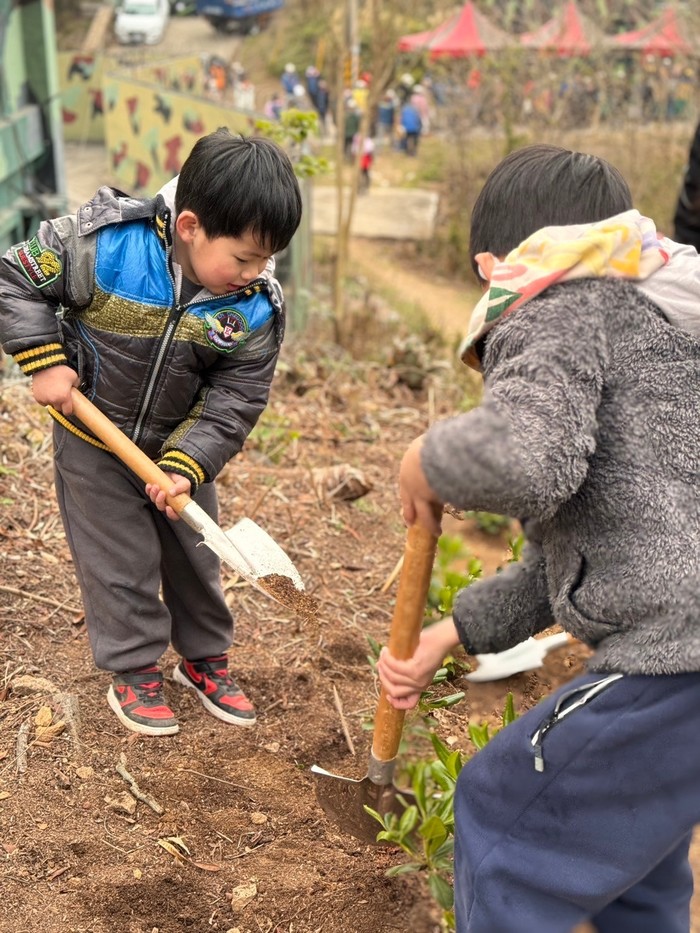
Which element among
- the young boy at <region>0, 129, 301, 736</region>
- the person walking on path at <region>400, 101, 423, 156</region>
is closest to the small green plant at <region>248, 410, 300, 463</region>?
the young boy at <region>0, 129, 301, 736</region>

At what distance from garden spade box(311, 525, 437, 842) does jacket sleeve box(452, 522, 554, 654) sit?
89mm

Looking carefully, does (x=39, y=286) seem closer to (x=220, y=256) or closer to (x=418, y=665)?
(x=220, y=256)

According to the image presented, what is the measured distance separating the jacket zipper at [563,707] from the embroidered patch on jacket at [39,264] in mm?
1563

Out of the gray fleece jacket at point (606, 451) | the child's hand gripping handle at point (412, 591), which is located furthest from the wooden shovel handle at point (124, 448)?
the gray fleece jacket at point (606, 451)

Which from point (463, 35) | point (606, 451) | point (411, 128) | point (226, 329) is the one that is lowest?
point (411, 128)

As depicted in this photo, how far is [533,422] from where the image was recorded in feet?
4.87

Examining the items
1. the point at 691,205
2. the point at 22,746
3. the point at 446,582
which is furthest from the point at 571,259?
the point at 691,205

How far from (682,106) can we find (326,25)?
303 inches

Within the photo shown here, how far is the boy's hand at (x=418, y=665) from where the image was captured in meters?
1.96

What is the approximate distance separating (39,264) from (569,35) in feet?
48.6

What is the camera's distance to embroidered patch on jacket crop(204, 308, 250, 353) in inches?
102

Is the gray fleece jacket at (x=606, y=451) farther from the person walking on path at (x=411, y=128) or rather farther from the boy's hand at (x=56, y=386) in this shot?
the person walking on path at (x=411, y=128)

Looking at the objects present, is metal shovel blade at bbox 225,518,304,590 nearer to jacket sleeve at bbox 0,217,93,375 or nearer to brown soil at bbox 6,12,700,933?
brown soil at bbox 6,12,700,933

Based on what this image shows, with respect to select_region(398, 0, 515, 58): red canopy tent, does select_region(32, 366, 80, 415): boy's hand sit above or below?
above
